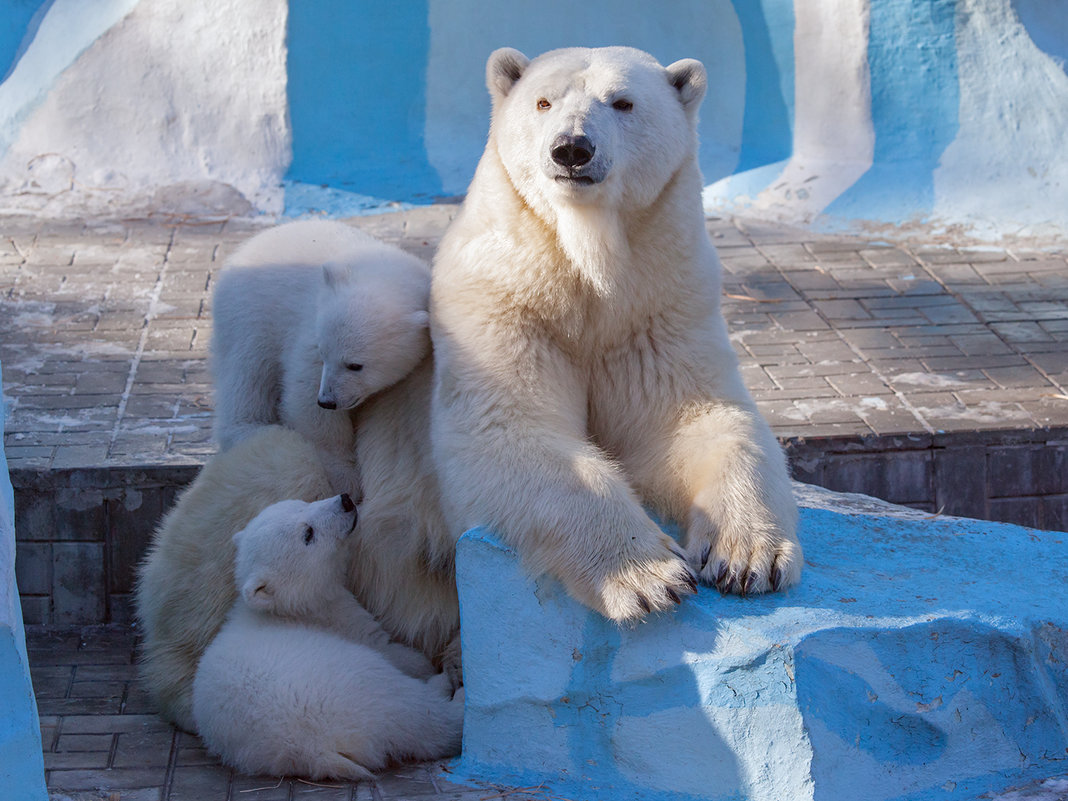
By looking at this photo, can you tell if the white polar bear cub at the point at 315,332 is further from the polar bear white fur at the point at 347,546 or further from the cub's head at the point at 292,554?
the cub's head at the point at 292,554

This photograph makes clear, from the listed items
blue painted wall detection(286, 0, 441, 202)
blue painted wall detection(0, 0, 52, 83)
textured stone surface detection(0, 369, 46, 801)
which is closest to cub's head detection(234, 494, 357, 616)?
textured stone surface detection(0, 369, 46, 801)

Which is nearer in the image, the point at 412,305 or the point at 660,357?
the point at 660,357

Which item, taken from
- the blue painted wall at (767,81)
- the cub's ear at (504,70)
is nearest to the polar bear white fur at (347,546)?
the cub's ear at (504,70)

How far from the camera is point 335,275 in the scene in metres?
3.44

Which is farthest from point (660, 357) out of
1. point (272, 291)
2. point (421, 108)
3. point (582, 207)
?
point (421, 108)

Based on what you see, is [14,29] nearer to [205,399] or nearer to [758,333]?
[205,399]

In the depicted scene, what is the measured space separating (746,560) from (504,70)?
145cm

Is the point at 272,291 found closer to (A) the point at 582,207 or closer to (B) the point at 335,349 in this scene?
(B) the point at 335,349

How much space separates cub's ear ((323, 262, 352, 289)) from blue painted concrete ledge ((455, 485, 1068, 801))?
0.88 meters

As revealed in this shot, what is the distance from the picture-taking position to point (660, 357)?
3.18 m

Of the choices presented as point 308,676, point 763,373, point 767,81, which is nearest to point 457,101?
point 767,81

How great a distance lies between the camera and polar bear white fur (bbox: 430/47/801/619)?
9.47 ft

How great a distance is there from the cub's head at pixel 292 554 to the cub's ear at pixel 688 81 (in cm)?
139

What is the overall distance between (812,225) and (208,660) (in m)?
5.55
